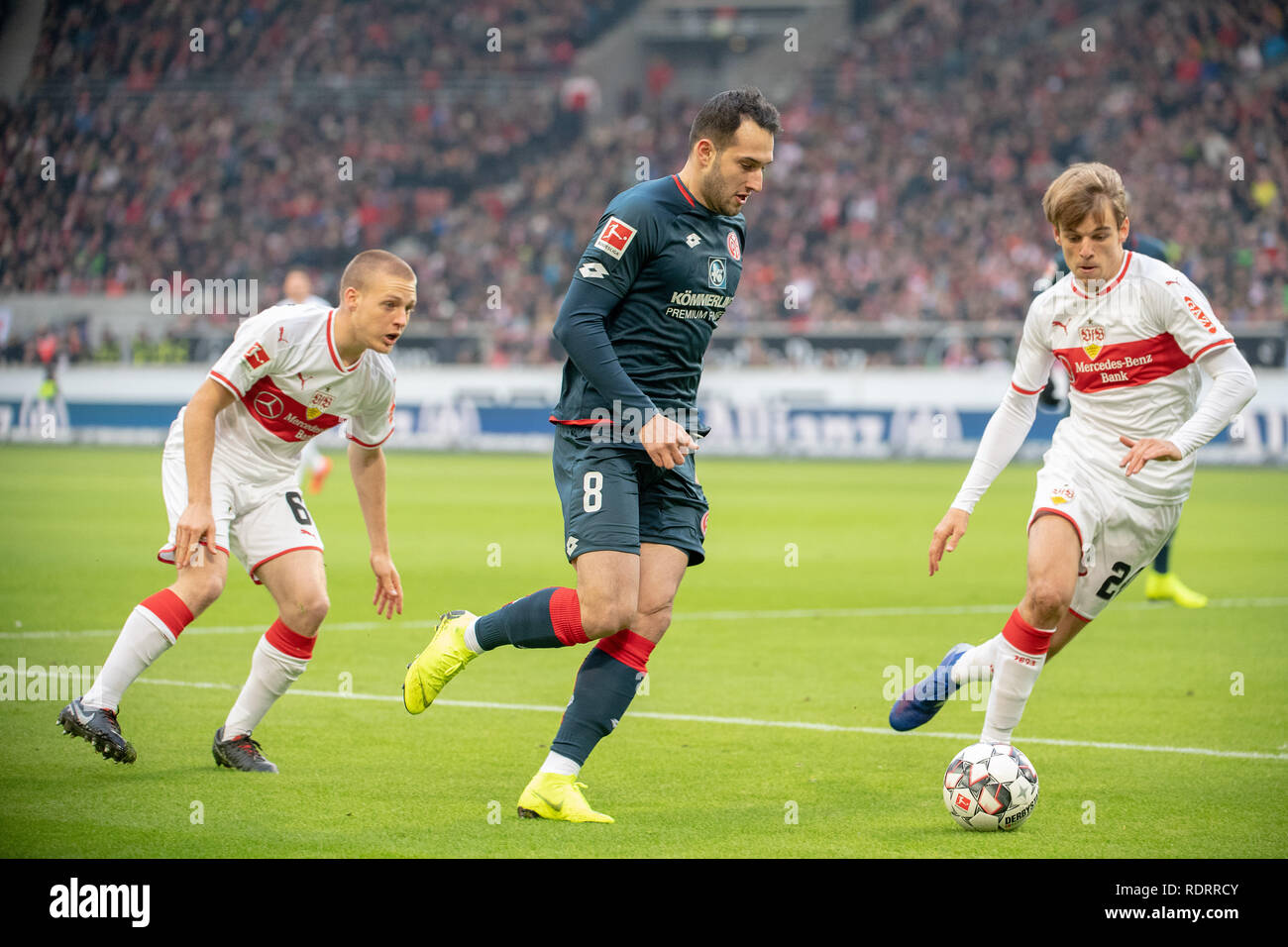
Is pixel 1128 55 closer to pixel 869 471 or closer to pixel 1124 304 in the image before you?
pixel 869 471

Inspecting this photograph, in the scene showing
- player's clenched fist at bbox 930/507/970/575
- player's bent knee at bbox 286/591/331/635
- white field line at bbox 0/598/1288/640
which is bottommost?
white field line at bbox 0/598/1288/640

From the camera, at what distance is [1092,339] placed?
5.59 m

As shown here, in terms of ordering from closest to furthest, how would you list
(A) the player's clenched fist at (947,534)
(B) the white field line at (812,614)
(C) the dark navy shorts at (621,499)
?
(C) the dark navy shorts at (621,499) → (A) the player's clenched fist at (947,534) → (B) the white field line at (812,614)

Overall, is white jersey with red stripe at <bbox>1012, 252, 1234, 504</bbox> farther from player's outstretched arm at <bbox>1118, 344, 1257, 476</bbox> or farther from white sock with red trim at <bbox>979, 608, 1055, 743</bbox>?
white sock with red trim at <bbox>979, 608, 1055, 743</bbox>

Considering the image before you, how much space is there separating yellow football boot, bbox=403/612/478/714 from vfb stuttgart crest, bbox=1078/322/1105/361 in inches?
94.3

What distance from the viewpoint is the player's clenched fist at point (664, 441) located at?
4887mm

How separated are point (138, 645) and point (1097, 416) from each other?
3573mm

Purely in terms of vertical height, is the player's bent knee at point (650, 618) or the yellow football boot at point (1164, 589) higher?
the player's bent knee at point (650, 618)

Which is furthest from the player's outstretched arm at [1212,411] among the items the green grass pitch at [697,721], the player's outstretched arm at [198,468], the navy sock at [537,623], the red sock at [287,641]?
the player's outstretched arm at [198,468]

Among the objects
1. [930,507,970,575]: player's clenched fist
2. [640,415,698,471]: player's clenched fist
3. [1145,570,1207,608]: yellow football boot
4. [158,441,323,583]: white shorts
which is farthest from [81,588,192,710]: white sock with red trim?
[1145,570,1207,608]: yellow football boot

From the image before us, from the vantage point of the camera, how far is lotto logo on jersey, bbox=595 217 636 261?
5137mm

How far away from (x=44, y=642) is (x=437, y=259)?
27.3 meters

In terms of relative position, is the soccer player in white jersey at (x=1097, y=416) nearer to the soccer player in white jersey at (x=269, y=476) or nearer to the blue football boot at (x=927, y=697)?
the blue football boot at (x=927, y=697)

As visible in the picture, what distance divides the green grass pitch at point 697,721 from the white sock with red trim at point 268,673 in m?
0.21
